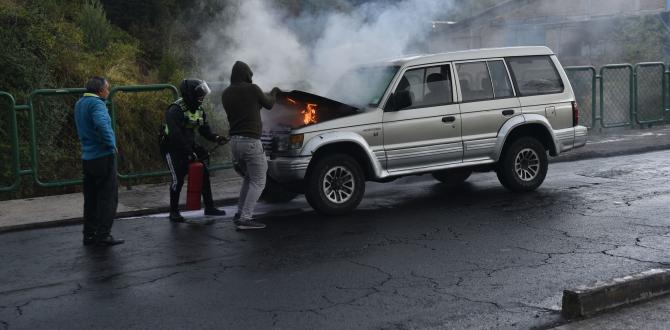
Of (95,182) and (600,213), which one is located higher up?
(95,182)

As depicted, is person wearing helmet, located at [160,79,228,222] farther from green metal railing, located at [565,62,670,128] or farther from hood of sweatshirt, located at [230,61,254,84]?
green metal railing, located at [565,62,670,128]

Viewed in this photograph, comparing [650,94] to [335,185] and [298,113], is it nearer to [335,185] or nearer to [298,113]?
[335,185]

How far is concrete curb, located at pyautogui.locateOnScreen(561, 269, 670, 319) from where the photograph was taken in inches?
213

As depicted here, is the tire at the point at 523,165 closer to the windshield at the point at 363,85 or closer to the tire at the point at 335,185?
the windshield at the point at 363,85

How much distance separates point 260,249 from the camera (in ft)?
25.8

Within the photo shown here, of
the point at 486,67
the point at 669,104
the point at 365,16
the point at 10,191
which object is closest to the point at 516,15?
the point at 669,104

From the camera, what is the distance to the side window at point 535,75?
10.5 metres

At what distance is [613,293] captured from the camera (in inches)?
219

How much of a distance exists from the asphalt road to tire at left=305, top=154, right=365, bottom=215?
0.54 feet

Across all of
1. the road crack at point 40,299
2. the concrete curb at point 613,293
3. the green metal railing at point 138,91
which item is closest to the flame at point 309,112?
the green metal railing at point 138,91

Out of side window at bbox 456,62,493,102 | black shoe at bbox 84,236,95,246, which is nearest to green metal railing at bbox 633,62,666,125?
side window at bbox 456,62,493,102

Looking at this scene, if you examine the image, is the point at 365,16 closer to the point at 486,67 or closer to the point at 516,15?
the point at 486,67

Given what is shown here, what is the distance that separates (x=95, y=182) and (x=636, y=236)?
5450 millimetres

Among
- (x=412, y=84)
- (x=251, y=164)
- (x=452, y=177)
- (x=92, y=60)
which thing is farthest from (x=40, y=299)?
(x=92, y=60)
